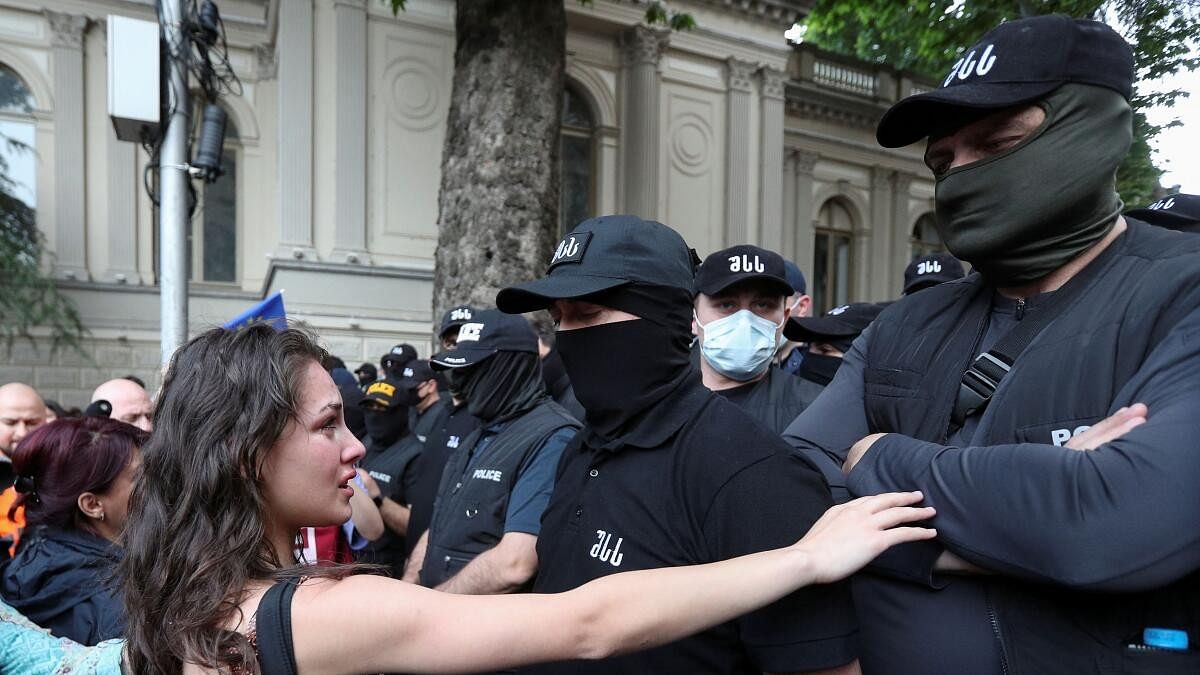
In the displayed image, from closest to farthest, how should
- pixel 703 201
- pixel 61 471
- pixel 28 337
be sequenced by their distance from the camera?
pixel 61 471 → pixel 28 337 → pixel 703 201

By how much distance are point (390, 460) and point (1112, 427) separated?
4.70 m

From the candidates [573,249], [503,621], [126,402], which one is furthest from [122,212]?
[503,621]

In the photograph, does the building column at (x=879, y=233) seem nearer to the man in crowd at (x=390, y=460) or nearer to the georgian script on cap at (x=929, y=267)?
the georgian script on cap at (x=929, y=267)

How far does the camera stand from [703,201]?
1595 cm

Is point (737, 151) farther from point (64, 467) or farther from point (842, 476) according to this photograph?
point (842, 476)


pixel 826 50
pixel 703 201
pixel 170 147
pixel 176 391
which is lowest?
pixel 176 391

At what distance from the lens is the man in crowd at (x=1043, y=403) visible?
1.17 metres

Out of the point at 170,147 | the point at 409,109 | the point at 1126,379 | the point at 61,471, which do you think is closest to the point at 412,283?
the point at 409,109

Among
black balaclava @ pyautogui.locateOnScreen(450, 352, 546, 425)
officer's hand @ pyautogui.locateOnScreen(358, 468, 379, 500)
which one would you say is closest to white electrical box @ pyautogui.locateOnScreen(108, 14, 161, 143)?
officer's hand @ pyautogui.locateOnScreen(358, 468, 379, 500)

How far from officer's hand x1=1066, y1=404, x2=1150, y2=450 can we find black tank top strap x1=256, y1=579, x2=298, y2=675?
4.59 feet

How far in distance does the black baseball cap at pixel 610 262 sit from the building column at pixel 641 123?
13281mm

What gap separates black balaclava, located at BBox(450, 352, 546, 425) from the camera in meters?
3.61

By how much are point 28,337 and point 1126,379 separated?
1659cm

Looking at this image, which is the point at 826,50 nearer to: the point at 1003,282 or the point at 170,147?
the point at 170,147
